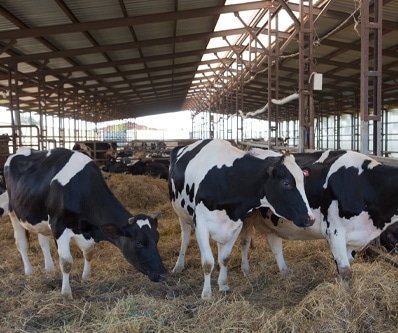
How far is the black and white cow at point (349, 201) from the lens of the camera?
434 centimetres

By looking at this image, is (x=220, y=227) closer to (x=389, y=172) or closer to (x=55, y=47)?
(x=389, y=172)

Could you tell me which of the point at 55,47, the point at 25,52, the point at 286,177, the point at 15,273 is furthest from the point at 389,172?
the point at 25,52

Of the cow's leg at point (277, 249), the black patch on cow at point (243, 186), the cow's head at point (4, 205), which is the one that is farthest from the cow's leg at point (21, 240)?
the cow's leg at point (277, 249)

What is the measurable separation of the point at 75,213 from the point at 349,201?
2.85 m

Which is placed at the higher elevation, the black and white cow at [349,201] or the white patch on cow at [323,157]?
the white patch on cow at [323,157]

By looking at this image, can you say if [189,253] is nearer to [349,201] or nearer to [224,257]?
[224,257]

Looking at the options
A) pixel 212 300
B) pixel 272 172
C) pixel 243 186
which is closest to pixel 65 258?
pixel 212 300

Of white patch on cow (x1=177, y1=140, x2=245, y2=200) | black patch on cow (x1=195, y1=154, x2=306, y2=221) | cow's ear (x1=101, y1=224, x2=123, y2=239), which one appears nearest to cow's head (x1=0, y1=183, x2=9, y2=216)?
cow's ear (x1=101, y1=224, x2=123, y2=239)

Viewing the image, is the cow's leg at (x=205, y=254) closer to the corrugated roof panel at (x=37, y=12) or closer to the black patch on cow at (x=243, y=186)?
the black patch on cow at (x=243, y=186)

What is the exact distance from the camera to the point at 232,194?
14.8 ft

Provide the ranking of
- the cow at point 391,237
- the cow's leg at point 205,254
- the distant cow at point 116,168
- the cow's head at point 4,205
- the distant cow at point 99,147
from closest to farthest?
the cow's leg at point 205,254
the cow at point 391,237
the cow's head at point 4,205
the distant cow at point 116,168
the distant cow at point 99,147

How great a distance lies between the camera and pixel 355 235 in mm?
4445

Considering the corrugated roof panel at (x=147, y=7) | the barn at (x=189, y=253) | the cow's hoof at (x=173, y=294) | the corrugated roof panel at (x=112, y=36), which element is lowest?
the cow's hoof at (x=173, y=294)

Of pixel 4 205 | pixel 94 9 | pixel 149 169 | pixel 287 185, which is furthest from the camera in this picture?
pixel 149 169
